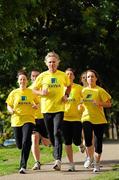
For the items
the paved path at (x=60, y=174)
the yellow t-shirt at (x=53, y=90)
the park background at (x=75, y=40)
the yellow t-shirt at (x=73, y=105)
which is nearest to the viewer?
the paved path at (x=60, y=174)

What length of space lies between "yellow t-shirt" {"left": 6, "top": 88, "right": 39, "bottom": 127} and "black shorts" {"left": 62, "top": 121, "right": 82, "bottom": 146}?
27.4 inches

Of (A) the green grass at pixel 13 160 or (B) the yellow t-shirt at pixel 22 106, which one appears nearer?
(B) the yellow t-shirt at pixel 22 106

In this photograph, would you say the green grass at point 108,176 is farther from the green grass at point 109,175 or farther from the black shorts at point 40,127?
the black shorts at point 40,127

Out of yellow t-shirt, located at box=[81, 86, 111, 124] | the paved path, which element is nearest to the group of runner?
yellow t-shirt, located at box=[81, 86, 111, 124]

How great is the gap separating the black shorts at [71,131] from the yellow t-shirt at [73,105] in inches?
3.9

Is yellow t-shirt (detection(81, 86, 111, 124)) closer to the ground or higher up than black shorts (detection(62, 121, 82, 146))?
higher up

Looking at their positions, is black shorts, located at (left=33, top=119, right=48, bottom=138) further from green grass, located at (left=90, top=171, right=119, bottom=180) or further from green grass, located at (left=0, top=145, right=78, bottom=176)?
green grass, located at (left=90, top=171, right=119, bottom=180)

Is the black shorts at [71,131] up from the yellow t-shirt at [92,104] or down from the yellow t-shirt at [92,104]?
down

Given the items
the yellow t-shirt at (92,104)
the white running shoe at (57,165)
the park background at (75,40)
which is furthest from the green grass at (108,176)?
the park background at (75,40)

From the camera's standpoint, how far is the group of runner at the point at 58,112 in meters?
11.0

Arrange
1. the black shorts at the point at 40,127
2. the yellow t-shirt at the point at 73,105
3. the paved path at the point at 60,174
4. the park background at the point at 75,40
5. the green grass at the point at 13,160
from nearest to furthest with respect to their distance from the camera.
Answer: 1. the paved path at the point at 60,174
2. the green grass at the point at 13,160
3. the yellow t-shirt at the point at 73,105
4. the black shorts at the point at 40,127
5. the park background at the point at 75,40

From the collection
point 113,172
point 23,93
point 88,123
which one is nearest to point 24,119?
point 23,93

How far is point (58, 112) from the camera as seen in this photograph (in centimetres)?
1092

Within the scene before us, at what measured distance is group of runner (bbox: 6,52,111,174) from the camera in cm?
1099
